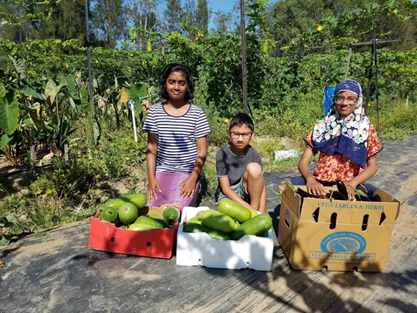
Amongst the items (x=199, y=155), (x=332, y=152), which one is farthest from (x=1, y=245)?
(x=332, y=152)

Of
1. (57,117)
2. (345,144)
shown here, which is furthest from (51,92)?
(345,144)

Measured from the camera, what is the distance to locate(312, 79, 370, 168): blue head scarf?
2.34 meters

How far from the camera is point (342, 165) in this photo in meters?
2.47

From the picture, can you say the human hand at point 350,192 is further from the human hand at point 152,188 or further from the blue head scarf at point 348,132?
the human hand at point 152,188

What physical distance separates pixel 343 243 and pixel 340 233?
0.08m

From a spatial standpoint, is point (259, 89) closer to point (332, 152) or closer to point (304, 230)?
point (332, 152)

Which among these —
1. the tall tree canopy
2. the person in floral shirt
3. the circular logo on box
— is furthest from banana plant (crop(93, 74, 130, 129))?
the tall tree canopy

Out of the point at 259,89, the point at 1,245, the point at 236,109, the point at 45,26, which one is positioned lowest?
the point at 1,245

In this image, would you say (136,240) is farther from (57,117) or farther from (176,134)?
(57,117)

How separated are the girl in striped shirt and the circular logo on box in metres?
1.20

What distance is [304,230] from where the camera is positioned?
1.96 m

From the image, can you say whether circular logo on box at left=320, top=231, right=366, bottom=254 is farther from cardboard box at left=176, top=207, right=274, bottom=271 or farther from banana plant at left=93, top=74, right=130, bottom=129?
banana plant at left=93, top=74, right=130, bottom=129

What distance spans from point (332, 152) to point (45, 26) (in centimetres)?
3210

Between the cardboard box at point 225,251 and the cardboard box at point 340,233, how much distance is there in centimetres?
20
